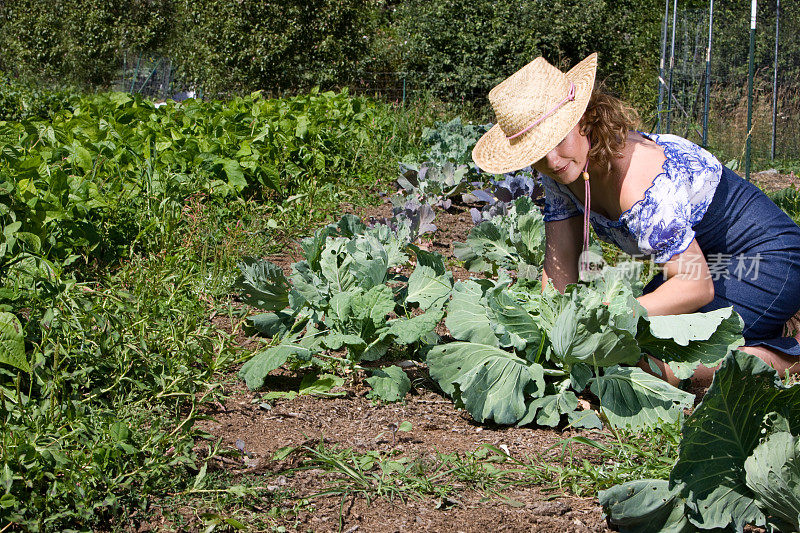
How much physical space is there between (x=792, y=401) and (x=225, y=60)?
45.9ft

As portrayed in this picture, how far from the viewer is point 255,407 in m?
2.63

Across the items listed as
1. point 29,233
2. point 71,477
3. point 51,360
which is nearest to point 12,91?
point 29,233

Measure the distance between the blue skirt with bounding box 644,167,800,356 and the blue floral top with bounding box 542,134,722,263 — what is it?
13 cm

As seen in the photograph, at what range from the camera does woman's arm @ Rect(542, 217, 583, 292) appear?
10.1ft

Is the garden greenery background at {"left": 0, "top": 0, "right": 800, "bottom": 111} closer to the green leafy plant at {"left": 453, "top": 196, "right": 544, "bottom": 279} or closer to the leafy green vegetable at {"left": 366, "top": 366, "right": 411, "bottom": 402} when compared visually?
the green leafy plant at {"left": 453, "top": 196, "right": 544, "bottom": 279}

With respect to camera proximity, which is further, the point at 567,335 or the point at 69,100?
the point at 69,100

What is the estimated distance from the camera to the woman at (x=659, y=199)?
2553 mm

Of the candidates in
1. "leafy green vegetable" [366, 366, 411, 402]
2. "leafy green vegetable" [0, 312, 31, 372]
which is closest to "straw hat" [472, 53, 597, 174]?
"leafy green vegetable" [366, 366, 411, 402]

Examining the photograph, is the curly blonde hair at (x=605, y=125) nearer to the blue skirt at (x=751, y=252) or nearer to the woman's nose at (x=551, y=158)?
the woman's nose at (x=551, y=158)

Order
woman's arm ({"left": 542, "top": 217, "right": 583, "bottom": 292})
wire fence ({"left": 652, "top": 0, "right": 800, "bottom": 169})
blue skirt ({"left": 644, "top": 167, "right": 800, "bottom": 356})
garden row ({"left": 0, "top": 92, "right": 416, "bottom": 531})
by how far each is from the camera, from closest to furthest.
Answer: garden row ({"left": 0, "top": 92, "right": 416, "bottom": 531}) < blue skirt ({"left": 644, "top": 167, "right": 800, "bottom": 356}) < woman's arm ({"left": 542, "top": 217, "right": 583, "bottom": 292}) < wire fence ({"left": 652, "top": 0, "right": 800, "bottom": 169})

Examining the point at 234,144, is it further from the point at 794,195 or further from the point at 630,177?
the point at 794,195

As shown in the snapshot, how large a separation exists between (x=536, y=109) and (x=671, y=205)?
567 mm

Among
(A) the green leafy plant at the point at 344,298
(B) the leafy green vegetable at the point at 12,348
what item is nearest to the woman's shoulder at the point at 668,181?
(A) the green leafy plant at the point at 344,298

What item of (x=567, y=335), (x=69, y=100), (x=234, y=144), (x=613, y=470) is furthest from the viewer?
(x=69, y=100)
